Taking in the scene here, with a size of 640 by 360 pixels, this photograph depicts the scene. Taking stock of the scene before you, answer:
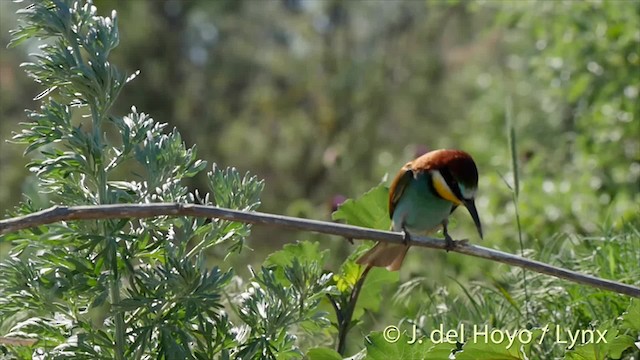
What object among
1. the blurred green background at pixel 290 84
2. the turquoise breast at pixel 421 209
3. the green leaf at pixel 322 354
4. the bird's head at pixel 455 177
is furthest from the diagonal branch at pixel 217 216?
the blurred green background at pixel 290 84

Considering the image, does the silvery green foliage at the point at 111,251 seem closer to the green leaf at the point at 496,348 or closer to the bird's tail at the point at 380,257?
the green leaf at the point at 496,348

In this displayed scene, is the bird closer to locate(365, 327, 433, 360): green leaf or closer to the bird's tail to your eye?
the bird's tail

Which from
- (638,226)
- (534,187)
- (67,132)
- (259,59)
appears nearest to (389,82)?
(259,59)

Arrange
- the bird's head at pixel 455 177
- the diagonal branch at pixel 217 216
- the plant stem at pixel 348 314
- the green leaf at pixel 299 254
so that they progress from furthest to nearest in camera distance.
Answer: the bird's head at pixel 455 177 < the plant stem at pixel 348 314 < the green leaf at pixel 299 254 < the diagonal branch at pixel 217 216

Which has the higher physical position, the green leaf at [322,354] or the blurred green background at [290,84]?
the green leaf at [322,354]

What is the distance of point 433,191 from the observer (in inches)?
85.0

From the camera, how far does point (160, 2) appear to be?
10.6m

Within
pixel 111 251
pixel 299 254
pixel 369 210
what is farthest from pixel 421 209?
pixel 111 251

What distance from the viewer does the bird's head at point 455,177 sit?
1989mm

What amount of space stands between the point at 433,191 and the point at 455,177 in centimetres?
12

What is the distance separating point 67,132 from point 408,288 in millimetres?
876

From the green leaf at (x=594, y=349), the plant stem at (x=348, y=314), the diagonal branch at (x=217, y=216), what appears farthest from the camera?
the plant stem at (x=348, y=314)

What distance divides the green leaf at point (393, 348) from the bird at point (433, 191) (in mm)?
595

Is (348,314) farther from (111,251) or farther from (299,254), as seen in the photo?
(111,251)
